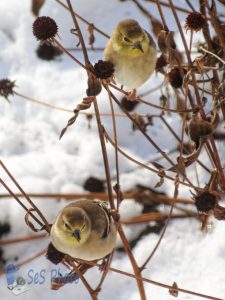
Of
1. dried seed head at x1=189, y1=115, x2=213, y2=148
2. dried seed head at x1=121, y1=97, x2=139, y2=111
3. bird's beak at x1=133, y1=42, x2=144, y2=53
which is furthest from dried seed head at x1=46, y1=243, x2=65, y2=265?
dried seed head at x1=121, y1=97, x2=139, y2=111

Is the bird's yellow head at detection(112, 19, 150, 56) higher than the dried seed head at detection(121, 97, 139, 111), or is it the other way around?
the dried seed head at detection(121, 97, 139, 111)

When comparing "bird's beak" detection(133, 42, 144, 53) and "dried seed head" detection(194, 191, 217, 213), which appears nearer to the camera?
"dried seed head" detection(194, 191, 217, 213)

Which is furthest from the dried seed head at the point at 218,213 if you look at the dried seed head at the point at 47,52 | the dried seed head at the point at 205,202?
the dried seed head at the point at 47,52

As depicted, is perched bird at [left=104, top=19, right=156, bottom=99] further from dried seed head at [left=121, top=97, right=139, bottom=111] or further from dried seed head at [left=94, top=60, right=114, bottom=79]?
dried seed head at [left=121, top=97, right=139, bottom=111]

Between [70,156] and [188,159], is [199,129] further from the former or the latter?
[70,156]

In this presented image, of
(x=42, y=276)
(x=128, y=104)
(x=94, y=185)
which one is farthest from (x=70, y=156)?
(x=42, y=276)

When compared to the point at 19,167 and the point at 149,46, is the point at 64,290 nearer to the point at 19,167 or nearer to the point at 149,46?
the point at 19,167

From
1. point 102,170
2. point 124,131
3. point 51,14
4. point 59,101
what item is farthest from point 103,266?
point 51,14
